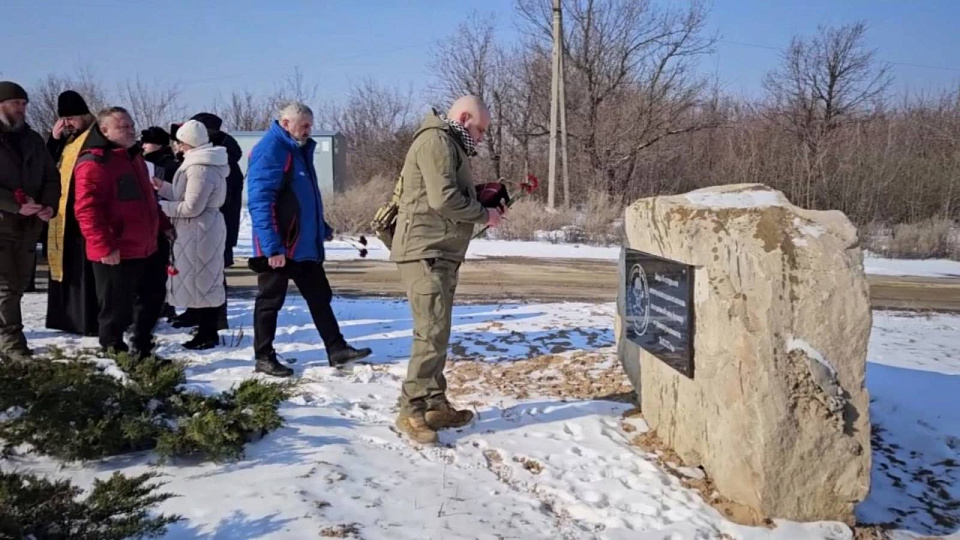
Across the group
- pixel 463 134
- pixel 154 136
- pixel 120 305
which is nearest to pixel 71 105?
pixel 154 136

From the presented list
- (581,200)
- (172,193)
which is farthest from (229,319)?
(581,200)

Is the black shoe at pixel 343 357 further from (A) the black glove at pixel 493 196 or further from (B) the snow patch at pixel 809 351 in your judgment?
(B) the snow patch at pixel 809 351

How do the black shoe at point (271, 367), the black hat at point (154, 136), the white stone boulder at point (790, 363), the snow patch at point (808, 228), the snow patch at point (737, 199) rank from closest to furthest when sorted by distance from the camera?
1. the white stone boulder at point (790, 363)
2. the snow patch at point (808, 228)
3. the snow patch at point (737, 199)
4. the black shoe at point (271, 367)
5. the black hat at point (154, 136)

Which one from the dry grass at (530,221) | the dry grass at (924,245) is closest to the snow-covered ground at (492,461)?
the dry grass at (924,245)

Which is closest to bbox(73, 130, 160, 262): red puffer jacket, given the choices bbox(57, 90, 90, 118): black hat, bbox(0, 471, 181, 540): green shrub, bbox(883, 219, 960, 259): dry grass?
bbox(57, 90, 90, 118): black hat

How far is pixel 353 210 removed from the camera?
17.2 metres

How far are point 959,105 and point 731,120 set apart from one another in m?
7.24

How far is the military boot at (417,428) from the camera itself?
13.0 feet

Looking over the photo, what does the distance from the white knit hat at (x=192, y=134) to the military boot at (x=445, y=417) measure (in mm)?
2712

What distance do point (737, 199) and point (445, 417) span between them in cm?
199

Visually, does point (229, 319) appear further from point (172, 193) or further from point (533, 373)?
point (533, 373)

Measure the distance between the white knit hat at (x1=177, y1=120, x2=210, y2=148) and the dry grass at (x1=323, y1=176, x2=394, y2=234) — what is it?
439 inches

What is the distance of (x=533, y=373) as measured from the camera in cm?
543

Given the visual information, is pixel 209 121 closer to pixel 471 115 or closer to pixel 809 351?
pixel 471 115
